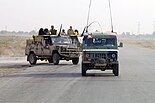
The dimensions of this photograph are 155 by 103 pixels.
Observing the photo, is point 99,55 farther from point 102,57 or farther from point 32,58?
point 32,58

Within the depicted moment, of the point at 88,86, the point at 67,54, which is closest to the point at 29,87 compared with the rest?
the point at 88,86

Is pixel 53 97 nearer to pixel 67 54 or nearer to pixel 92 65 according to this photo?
pixel 92 65

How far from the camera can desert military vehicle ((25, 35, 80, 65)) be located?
109ft

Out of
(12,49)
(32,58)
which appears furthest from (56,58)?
(12,49)

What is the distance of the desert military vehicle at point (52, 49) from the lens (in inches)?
1304

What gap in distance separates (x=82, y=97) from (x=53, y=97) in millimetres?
853

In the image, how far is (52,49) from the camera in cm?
3338

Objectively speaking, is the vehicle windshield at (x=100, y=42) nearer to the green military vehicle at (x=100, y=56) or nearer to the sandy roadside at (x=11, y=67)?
the green military vehicle at (x=100, y=56)

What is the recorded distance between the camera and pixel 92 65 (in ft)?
73.9

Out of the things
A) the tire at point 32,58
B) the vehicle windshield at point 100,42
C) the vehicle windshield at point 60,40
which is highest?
the vehicle windshield at point 60,40

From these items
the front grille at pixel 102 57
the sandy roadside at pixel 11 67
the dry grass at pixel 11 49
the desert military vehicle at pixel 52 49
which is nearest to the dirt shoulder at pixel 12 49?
the dry grass at pixel 11 49

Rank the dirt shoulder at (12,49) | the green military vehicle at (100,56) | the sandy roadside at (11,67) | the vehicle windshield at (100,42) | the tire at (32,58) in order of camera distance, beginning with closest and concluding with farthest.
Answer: the green military vehicle at (100,56) → the vehicle windshield at (100,42) → the sandy roadside at (11,67) → the tire at (32,58) → the dirt shoulder at (12,49)

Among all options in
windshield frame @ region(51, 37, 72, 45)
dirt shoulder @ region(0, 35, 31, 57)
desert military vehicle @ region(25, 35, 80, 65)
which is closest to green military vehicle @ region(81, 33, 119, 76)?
desert military vehicle @ region(25, 35, 80, 65)

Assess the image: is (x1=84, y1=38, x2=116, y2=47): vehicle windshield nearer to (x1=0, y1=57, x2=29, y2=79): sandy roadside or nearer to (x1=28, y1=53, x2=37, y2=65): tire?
(x1=0, y1=57, x2=29, y2=79): sandy roadside
